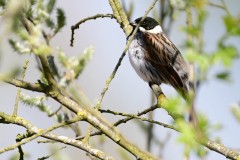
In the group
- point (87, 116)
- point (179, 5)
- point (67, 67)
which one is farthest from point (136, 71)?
point (67, 67)

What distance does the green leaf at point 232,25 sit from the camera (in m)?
1.11

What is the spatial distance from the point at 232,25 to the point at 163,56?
442cm

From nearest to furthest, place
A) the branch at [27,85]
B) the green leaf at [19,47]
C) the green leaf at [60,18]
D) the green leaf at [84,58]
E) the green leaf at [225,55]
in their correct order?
the green leaf at [225,55], the green leaf at [84,58], the green leaf at [19,47], the branch at [27,85], the green leaf at [60,18]

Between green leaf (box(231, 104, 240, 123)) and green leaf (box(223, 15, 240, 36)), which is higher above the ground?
green leaf (box(223, 15, 240, 36))

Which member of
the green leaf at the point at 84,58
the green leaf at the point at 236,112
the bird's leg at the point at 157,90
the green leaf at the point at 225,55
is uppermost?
the green leaf at the point at 84,58

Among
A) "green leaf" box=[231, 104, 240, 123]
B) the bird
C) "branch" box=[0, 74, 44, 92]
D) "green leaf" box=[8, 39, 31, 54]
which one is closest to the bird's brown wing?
the bird

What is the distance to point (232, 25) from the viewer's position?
44.2 inches

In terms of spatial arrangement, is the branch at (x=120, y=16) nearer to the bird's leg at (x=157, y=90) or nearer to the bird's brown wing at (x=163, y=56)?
the bird's leg at (x=157, y=90)

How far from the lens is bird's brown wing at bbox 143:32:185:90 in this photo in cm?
528

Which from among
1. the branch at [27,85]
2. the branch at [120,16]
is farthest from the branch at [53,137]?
the branch at [120,16]

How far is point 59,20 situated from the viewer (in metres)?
3.22

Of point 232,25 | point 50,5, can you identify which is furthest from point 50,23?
point 232,25

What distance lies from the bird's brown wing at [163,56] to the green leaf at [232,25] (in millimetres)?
3899

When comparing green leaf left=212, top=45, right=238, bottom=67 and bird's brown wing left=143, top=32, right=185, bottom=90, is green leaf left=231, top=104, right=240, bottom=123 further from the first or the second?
bird's brown wing left=143, top=32, right=185, bottom=90
